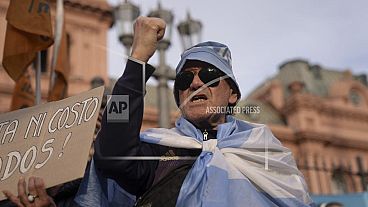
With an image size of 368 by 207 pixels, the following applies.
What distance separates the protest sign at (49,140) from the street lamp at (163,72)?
5.11 m

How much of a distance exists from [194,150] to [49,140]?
503mm

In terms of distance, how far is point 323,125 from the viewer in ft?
68.7

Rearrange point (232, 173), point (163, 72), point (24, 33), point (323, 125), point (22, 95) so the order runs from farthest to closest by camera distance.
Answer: point (323, 125)
point (163, 72)
point (22, 95)
point (24, 33)
point (232, 173)

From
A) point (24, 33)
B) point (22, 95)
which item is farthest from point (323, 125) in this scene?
point (24, 33)

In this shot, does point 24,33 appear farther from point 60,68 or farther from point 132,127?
point 132,127

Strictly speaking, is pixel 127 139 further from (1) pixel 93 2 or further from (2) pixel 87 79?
(1) pixel 93 2

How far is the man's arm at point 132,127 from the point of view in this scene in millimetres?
1792

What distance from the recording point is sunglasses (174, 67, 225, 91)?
78.0 inches

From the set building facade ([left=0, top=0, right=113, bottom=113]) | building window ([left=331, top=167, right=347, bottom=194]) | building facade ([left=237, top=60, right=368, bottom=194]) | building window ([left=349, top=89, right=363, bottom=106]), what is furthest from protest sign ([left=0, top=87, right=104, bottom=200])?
building window ([left=349, top=89, right=363, bottom=106])

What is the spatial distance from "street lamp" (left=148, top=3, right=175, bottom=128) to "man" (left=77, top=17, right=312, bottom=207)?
506cm

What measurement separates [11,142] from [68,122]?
243mm

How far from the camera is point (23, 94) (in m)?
6.07

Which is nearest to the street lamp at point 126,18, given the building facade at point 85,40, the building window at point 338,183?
the building facade at point 85,40

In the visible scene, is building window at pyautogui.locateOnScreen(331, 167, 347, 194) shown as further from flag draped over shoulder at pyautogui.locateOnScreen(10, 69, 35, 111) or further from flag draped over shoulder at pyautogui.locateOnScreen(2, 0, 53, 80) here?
flag draped over shoulder at pyautogui.locateOnScreen(2, 0, 53, 80)
